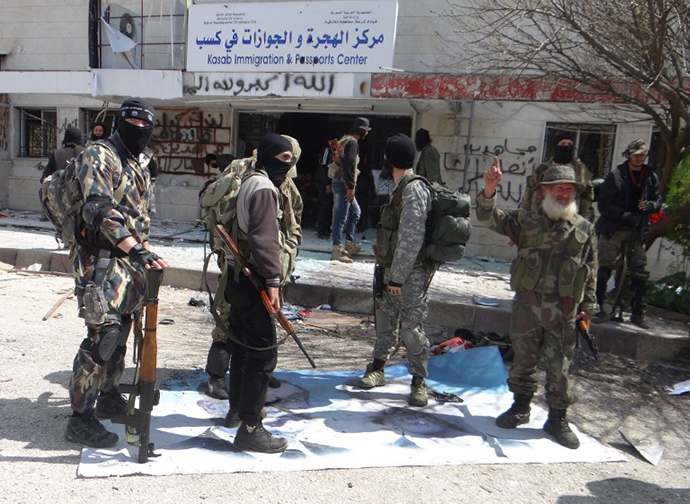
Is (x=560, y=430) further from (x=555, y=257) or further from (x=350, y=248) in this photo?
(x=350, y=248)

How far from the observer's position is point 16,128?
12.8 meters

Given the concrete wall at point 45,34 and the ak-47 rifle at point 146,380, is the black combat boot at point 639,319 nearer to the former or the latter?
the ak-47 rifle at point 146,380

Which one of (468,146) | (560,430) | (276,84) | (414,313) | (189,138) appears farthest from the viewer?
(189,138)

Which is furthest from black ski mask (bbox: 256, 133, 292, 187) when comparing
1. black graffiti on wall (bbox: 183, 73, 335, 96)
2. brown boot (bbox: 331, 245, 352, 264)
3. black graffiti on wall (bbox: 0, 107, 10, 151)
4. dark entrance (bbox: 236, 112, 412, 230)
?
black graffiti on wall (bbox: 0, 107, 10, 151)

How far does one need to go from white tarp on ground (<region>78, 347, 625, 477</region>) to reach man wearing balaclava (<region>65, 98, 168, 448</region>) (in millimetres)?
333

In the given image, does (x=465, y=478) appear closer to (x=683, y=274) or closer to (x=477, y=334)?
(x=477, y=334)

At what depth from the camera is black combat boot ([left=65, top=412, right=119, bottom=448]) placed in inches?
122

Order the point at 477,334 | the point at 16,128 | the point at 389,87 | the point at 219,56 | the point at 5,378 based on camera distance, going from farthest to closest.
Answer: the point at 16,128 < the point at 219,56 < the point at 389,87 < the point at 477,334 < the point at 5,378

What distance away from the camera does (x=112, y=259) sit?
3068 mm

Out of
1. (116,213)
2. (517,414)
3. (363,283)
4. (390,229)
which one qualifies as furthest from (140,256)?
(363,283)

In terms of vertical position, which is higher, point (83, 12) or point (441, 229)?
point (83, 12)

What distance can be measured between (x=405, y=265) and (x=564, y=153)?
238 cm

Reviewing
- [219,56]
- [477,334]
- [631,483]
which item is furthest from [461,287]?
[219,56]

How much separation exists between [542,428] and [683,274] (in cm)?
413
